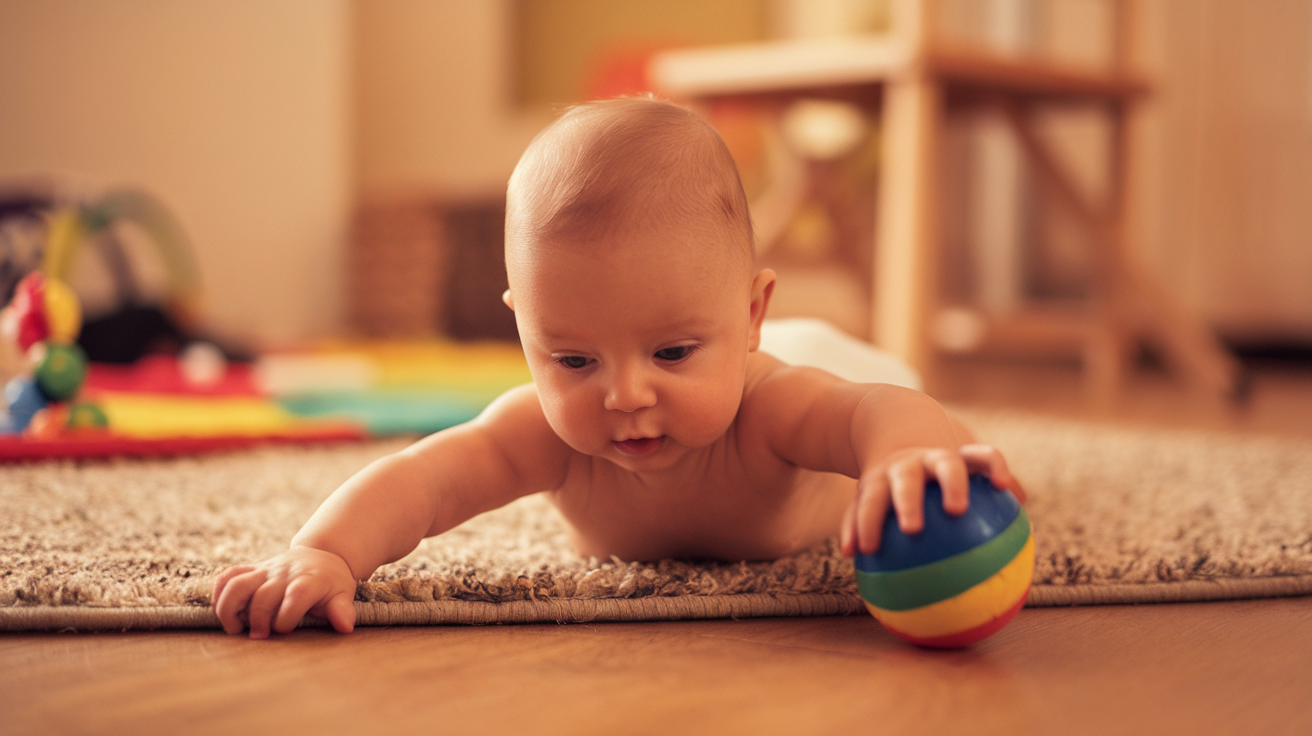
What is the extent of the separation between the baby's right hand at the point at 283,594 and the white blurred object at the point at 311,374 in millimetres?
1118

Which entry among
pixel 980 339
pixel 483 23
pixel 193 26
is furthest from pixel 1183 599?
pixel 483 23

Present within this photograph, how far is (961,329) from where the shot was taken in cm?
198

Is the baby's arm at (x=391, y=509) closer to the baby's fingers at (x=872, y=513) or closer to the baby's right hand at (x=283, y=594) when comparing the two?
the baby's right hand at (x=283, y=594)

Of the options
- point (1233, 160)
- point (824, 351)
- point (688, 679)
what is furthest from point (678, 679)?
point (1233, 160)

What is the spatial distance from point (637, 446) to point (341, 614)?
0.18m

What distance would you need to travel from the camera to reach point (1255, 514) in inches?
33.8

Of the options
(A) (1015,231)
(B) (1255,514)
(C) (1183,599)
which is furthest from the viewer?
(A) (1015,231)

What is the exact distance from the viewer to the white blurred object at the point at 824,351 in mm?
875

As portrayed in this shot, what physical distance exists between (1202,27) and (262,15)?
2444 mm

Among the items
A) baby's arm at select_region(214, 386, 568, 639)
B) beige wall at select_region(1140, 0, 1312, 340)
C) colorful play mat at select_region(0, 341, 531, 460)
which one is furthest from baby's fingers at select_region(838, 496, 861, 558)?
beige wall at select_region(1140, 0, 1312, 340)

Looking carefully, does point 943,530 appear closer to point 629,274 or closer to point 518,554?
point 629,274

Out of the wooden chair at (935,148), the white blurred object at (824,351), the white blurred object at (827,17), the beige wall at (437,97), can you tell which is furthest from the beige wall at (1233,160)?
the beige wall at (437,97)

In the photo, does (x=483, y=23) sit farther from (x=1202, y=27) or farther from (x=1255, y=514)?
(x=1255, y=514)

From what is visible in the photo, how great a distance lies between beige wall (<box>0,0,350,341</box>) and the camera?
253cm
